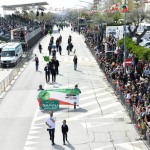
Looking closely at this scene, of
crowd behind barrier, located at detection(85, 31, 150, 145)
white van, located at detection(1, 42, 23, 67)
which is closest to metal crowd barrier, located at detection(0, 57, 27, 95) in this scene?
white van, located at detection(1, 42, 23, 67)

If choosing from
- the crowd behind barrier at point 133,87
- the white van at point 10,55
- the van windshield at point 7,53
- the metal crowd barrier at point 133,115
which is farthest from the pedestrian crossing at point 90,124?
the van windshield at point 7,53

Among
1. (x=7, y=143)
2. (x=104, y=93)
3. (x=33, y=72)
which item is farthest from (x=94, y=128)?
(x=33, y=72)

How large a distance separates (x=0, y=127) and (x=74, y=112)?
192 inches

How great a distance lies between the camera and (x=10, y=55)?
4678 cm

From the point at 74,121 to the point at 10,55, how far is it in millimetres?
24071

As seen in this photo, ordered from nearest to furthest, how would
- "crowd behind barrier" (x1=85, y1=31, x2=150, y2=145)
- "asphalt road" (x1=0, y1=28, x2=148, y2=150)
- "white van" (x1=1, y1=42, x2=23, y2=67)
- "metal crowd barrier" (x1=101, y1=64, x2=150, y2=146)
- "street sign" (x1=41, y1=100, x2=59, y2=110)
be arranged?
"asphalt road" (x1=0, y1=28, x2=148, y2=150) < "metal crowd barrier" (x1=101, y1=64, x2=150, y2=146) < "crowd behind barrier" (x1=85, y1=31, x2=150, y2=145) < "street sign" (x1=41, y1=100, x2=59, y2=110) < "white van" (x1=1, y1=42, x2=23, y2=67)

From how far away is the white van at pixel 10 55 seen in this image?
45.7 metres

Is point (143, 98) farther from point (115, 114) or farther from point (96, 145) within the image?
point (96, 145)

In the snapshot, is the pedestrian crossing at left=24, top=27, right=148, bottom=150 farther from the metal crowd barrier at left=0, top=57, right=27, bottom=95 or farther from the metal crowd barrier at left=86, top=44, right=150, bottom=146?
the metal crowd barrier at left=0, top=57, right=27, bottom=95

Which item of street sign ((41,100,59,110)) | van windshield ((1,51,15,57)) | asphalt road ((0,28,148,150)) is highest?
van windshield ((1,51,15,57))

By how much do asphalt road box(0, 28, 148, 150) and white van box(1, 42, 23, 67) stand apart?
8.32 metres

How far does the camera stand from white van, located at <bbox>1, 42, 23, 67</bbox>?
150ft

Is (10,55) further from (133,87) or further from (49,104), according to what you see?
(133,87)

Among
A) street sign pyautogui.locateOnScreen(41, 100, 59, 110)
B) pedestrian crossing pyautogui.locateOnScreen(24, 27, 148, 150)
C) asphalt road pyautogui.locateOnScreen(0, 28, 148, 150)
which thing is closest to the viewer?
pedestrian crossing pyautogui.locateOnScreen(24, 27, 148, 150)
